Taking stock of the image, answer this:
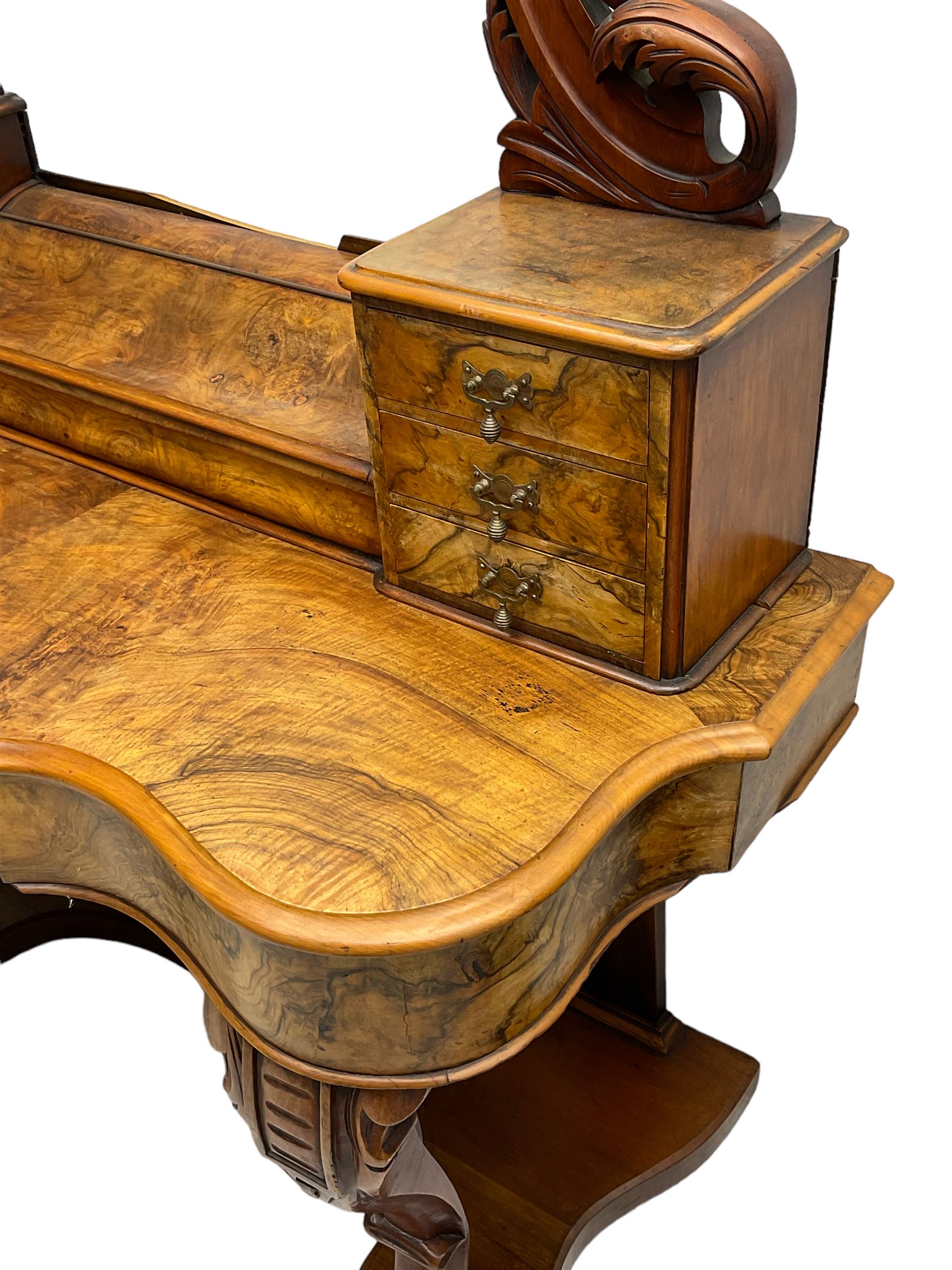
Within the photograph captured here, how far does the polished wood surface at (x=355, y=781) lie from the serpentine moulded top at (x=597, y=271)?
0.42 meters

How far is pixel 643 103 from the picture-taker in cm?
155

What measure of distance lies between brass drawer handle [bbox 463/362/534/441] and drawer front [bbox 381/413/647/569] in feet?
0.10

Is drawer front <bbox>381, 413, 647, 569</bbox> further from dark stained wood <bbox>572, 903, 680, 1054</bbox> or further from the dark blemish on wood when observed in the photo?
dark stained wood <bbox>572, 903, 680, 1054</bbox>

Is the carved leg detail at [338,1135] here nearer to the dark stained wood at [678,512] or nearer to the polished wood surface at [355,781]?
the polished wood surface at [355,781]

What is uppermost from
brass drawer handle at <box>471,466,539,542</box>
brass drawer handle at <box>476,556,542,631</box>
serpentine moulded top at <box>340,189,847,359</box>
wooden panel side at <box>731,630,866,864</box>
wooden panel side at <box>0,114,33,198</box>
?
serpentine moulded top at <box>340,189,847,359</box>

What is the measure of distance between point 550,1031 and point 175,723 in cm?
115

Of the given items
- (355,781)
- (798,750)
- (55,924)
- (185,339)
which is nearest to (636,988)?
(798,750)

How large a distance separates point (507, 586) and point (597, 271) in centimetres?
39

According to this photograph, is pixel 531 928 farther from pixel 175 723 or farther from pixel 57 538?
pixel 57 538

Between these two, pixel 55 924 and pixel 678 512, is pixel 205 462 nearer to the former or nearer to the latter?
pixel 678 512

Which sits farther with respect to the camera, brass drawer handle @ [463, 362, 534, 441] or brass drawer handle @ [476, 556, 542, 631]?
brass drawer handle @ [476, 556, 542, 631]

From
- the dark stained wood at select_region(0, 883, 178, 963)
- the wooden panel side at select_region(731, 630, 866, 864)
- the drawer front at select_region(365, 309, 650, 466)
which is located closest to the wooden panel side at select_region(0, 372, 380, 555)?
the drawer front at select_region(365, 309, 650, 466)

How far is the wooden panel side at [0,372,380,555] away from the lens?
5.86 ft

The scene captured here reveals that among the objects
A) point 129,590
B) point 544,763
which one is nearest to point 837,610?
point 544,763
